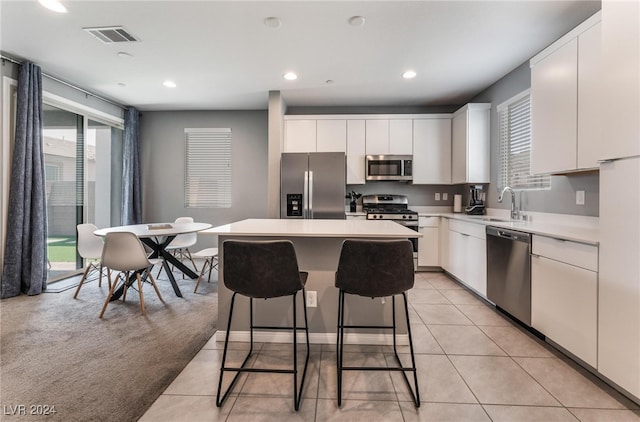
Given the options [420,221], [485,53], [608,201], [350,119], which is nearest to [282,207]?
[350,119]

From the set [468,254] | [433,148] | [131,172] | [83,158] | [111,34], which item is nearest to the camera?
[111,34]

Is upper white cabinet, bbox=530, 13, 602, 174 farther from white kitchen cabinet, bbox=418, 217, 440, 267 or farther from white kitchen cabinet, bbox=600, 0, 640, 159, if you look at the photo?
white kitchen cabinet, bbox=418, 217, 440, 267

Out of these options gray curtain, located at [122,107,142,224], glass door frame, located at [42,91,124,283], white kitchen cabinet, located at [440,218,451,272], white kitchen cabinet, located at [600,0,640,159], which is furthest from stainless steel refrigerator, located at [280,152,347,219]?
glass door frame, located at [42,91,124,283]

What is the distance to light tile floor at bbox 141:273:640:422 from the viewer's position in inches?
59.2

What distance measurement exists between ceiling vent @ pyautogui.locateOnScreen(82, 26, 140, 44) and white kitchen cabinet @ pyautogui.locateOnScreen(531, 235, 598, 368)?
3.97m

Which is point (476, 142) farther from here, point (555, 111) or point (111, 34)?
point (111, 34)

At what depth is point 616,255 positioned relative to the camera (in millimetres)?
1612

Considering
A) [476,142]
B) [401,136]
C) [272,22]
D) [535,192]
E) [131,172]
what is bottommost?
[535,192]

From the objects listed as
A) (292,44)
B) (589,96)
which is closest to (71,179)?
(292,44)

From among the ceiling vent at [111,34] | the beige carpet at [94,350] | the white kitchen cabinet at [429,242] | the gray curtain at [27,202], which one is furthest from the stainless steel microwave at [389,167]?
the gray curtain at [27,202]

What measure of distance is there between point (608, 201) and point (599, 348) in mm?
881

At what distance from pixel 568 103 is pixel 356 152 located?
8.53 feet

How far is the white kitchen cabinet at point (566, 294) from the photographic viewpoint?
1.77 metres

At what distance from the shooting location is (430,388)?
1.71 metres
